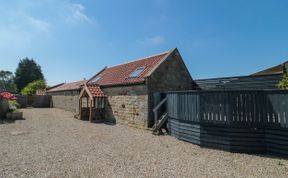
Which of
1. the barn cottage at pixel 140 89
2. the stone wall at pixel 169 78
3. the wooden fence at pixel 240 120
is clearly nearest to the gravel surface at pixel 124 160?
the wooden fence at pixel 240 120

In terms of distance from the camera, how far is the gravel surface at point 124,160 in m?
4.99

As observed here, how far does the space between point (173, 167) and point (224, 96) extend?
339cm

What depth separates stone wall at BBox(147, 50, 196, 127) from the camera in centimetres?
1164

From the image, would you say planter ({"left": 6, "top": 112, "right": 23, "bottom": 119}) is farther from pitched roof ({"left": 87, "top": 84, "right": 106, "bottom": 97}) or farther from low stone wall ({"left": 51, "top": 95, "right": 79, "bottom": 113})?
pitched roof ({"left": 87, "top": 84, "right": 106, "bottom": 97})

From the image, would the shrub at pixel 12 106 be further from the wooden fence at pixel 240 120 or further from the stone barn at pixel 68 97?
the wooden fence at pixel 240 120

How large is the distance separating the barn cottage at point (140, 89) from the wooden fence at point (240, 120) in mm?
3822

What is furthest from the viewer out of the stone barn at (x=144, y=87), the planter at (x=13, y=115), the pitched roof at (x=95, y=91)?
the planter at (x=13, y=115)

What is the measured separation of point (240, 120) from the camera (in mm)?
6934

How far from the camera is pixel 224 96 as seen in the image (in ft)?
23.9

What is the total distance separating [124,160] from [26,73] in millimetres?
62006

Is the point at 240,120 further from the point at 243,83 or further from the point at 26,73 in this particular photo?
the point at 26,73

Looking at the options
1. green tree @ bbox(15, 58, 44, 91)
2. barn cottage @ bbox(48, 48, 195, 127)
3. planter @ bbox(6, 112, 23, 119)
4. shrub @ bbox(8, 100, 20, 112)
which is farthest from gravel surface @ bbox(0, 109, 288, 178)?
green tree @ bbox(15, 58, 44, 91)

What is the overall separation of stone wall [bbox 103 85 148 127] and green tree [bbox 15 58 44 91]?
51091 mm

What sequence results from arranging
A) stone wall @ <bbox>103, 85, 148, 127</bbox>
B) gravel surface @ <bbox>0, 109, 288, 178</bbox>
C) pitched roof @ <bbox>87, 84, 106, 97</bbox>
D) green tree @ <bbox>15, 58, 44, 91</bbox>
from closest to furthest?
gravel surface @ <bbox>0, 109, 288, 178</bbox> → stone wall @ <bbox>103, 85, 148, 127</bbox> → pitched roof @ <bbox>87, 84, 106, 97</bbox> → green tree @ <bbox>15, 58, 44, 91</bbox>
